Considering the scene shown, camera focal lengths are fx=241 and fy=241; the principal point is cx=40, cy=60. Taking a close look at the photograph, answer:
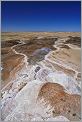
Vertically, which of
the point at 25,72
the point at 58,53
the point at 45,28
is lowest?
the point at 25,72

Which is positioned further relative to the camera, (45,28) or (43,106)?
(45,28)

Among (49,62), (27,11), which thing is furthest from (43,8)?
(49,62)

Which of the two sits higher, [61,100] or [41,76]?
[41,76]

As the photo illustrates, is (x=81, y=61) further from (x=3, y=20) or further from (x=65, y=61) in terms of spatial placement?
(x=3, y=20)

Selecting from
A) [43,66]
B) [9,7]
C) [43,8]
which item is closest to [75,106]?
[43,66]

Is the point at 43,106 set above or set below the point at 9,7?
below

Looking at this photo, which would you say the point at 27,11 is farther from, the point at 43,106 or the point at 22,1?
the point at 43,106
